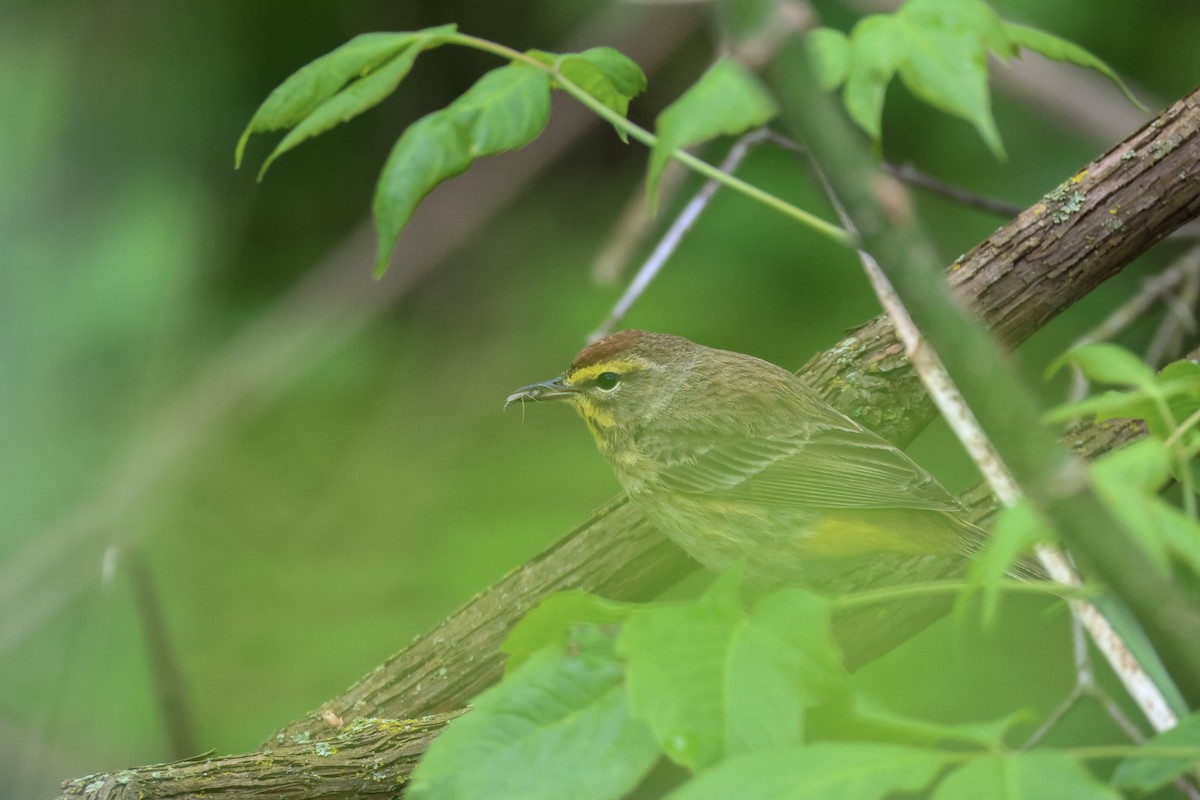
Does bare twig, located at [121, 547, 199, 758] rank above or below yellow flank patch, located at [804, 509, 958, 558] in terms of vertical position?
above

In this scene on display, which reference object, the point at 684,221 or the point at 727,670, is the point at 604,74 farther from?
the point at 684,221

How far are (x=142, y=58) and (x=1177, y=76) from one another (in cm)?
537

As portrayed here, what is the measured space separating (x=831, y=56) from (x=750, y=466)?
2474 mm

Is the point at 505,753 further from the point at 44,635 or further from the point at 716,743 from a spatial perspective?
the point at 44,635

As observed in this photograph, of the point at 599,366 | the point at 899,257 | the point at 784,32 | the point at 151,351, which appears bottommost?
the point at 899,257

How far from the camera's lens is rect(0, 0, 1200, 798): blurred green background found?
17.0 ft

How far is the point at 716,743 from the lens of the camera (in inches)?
52.0

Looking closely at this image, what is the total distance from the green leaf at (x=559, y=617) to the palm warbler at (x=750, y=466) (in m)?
2.12

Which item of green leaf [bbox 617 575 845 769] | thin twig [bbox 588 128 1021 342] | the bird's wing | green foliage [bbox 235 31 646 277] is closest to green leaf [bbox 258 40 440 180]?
green foliage [bbox 235 31 646 277]

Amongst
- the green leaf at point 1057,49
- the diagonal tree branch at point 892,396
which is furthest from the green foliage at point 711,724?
the diagonal tree branch at point 892,396

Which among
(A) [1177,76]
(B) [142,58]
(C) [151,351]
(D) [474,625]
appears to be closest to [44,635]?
(C) [151,351]

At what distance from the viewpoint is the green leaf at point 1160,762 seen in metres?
1.27

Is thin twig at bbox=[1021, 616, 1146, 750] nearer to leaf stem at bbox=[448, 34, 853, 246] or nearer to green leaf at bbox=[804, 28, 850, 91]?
leaf stem at bbox=[448, 34, 853, 246]

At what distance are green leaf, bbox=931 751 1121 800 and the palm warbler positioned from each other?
2.43 m
